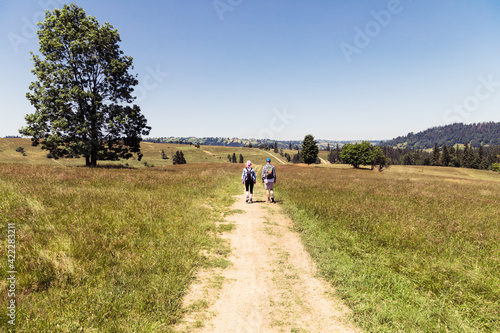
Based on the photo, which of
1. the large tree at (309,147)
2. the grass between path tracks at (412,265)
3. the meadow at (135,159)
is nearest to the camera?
the grass between path tracks at (412,265)

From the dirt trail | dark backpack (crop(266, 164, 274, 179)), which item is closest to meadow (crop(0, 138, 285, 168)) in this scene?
dark backpack (crop(266, 164, 274, 179))

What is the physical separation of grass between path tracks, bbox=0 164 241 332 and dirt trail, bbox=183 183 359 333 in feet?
2.19

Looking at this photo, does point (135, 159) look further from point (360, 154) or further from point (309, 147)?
point (360, 154)

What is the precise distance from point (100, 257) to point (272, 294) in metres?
3.93

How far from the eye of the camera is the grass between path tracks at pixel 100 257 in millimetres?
3279

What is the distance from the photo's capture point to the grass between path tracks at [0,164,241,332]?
328 cm

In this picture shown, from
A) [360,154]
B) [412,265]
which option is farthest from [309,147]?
[412,265]

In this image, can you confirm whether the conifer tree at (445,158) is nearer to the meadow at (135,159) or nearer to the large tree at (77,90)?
the meadow at (135,159)

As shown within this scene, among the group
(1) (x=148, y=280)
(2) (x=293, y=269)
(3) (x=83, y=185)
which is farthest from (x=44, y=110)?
(2) (x=293, y=269)

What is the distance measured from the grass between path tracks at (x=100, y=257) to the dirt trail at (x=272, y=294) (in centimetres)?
67

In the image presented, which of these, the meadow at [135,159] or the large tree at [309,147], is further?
the meadow at [135,159]

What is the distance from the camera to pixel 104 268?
14.8ft

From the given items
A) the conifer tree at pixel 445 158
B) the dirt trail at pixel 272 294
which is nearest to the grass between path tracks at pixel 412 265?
the dirt trail at pixel 272 294

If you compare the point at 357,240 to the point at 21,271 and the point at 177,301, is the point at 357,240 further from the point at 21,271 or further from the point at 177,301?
the point at 21,271
